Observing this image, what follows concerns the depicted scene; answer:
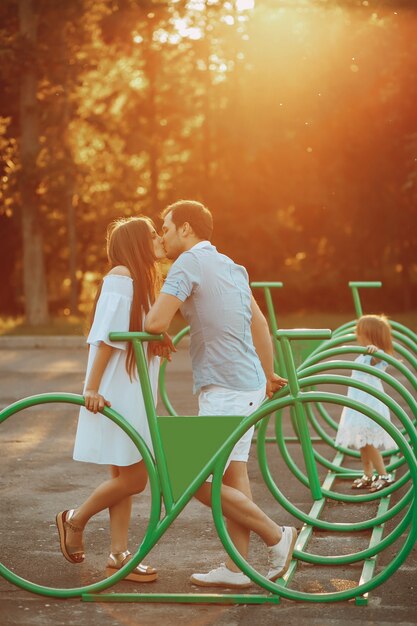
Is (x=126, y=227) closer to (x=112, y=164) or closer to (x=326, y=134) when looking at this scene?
(x=326, y=134)

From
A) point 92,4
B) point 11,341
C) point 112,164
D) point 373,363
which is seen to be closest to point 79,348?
point 11,341

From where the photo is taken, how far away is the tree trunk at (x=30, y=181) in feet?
76.0

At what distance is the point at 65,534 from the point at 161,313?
116 centimetres

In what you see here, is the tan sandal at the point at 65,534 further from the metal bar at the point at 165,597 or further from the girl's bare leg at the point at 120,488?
the metal bar at the point at 165,597

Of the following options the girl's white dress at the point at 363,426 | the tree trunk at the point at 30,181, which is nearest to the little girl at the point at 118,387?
the girl's white dress at the point at 363,426

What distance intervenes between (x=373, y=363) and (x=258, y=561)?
2068mm

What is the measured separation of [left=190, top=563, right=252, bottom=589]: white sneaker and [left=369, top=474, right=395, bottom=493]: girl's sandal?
2.19 m

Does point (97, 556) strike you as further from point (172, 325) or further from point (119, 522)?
point (172, 325)

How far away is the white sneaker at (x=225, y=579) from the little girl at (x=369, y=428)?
7.12 feet

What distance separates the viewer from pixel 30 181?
75.8 ft

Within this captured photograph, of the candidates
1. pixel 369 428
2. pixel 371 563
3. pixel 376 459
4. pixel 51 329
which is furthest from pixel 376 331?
pixel 51 329

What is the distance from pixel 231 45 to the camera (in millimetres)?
28766

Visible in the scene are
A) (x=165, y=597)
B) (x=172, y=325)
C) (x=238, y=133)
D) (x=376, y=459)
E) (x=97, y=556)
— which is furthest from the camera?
(x=238, y=133)

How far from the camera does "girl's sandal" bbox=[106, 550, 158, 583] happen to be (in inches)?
203
